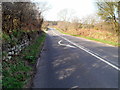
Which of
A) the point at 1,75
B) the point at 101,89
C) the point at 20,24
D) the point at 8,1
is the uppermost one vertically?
the point at 8,1

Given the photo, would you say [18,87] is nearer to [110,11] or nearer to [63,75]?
[63,75]

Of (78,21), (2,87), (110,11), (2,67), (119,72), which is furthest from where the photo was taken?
(78,21)

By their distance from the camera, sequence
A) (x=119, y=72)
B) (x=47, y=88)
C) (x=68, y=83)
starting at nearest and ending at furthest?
(x=47, y=88), (x=68, y=83), (x=119, y=72)

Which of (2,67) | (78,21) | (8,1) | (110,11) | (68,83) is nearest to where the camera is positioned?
(68,83)

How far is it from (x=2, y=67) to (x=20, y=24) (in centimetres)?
516

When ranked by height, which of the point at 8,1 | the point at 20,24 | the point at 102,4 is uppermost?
the point at 102,4

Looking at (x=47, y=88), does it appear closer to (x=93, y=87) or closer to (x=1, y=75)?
(x=93, y=87)

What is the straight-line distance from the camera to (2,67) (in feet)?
14.5

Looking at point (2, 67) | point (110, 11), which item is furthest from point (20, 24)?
point (110, 11)

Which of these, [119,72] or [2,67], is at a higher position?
[2,67]

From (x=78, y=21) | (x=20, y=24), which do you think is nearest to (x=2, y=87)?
(x=20, y=24)

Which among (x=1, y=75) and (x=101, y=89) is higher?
(x=1, y=75)

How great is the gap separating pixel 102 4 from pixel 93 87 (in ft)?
53.4

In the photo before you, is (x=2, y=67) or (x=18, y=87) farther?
(x=2, y=67)
